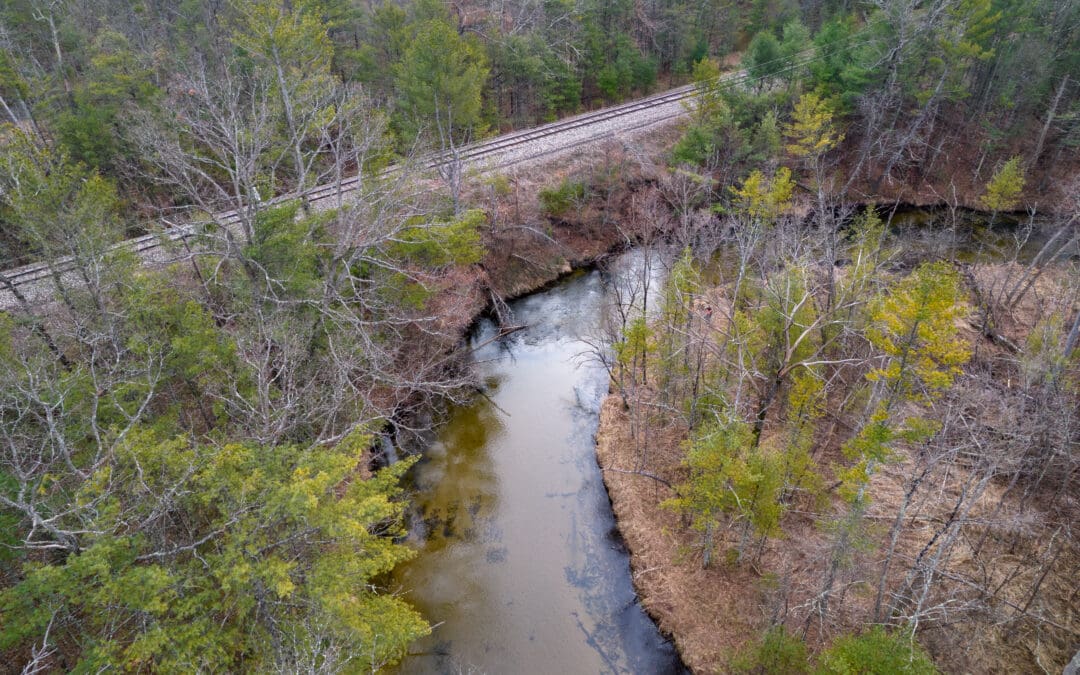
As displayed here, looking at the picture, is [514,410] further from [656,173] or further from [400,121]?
[656,173]

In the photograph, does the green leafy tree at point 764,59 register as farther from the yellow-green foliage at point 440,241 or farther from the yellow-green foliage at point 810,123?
the yellow-green foliage at point 440,241

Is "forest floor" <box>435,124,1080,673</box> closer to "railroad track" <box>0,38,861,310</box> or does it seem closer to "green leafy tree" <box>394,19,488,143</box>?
"railroad track" <box>0,38,861,310</box>

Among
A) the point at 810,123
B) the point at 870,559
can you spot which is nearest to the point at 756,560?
the point at 870,559

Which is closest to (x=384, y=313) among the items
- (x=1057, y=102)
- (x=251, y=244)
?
(x=251, y=244)

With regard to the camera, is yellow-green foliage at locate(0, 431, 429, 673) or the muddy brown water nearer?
yellow-green foliage at locate(0, 431, 429, 673)

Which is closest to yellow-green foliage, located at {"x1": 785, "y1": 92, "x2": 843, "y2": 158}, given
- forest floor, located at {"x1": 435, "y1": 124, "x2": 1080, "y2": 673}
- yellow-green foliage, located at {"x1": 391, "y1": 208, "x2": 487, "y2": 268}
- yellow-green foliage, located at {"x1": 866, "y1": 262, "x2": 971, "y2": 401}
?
forest floor, located at {"x1": 435, "y1": 124, "x2": 1080, "y2": 673}
